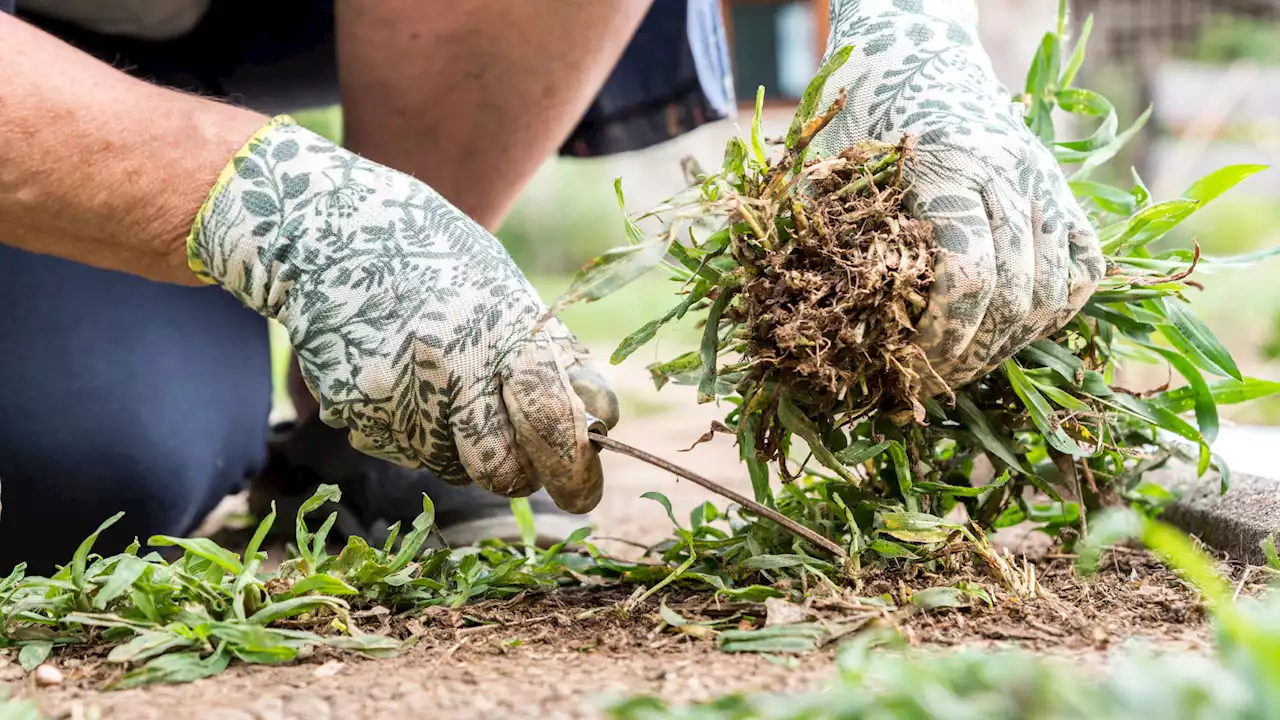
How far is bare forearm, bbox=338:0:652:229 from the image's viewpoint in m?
1.59

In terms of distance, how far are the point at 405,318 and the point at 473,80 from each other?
77 cm

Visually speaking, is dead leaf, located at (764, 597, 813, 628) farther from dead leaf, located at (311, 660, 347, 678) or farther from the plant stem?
dead leaf, located at (311, 660, 347, 678)

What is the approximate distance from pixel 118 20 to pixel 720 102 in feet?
3.07

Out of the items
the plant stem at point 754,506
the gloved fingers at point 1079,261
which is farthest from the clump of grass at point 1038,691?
the gloved fingers at point 1079,261

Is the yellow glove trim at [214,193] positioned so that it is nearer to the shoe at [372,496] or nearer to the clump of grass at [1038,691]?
the shoe at [372,496]

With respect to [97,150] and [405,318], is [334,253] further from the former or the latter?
[97,150]

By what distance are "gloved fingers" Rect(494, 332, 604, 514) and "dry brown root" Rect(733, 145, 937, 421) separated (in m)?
0.17

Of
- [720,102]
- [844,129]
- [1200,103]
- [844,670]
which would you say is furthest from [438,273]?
[1200,103]

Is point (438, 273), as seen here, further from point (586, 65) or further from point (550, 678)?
point (586, 65)

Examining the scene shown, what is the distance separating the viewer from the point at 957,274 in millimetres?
861

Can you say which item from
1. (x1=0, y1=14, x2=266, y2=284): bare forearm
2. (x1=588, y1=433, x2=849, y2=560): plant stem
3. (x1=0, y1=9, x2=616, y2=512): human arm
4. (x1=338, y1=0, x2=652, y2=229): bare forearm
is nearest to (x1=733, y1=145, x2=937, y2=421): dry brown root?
(x1=588, y1=433, x2=849, y2=560): plant stem

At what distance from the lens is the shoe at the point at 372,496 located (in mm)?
1516

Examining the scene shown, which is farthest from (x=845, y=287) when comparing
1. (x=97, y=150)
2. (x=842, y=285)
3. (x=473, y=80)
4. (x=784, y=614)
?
(x=473, y=80)

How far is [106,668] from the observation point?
33.3 inches
